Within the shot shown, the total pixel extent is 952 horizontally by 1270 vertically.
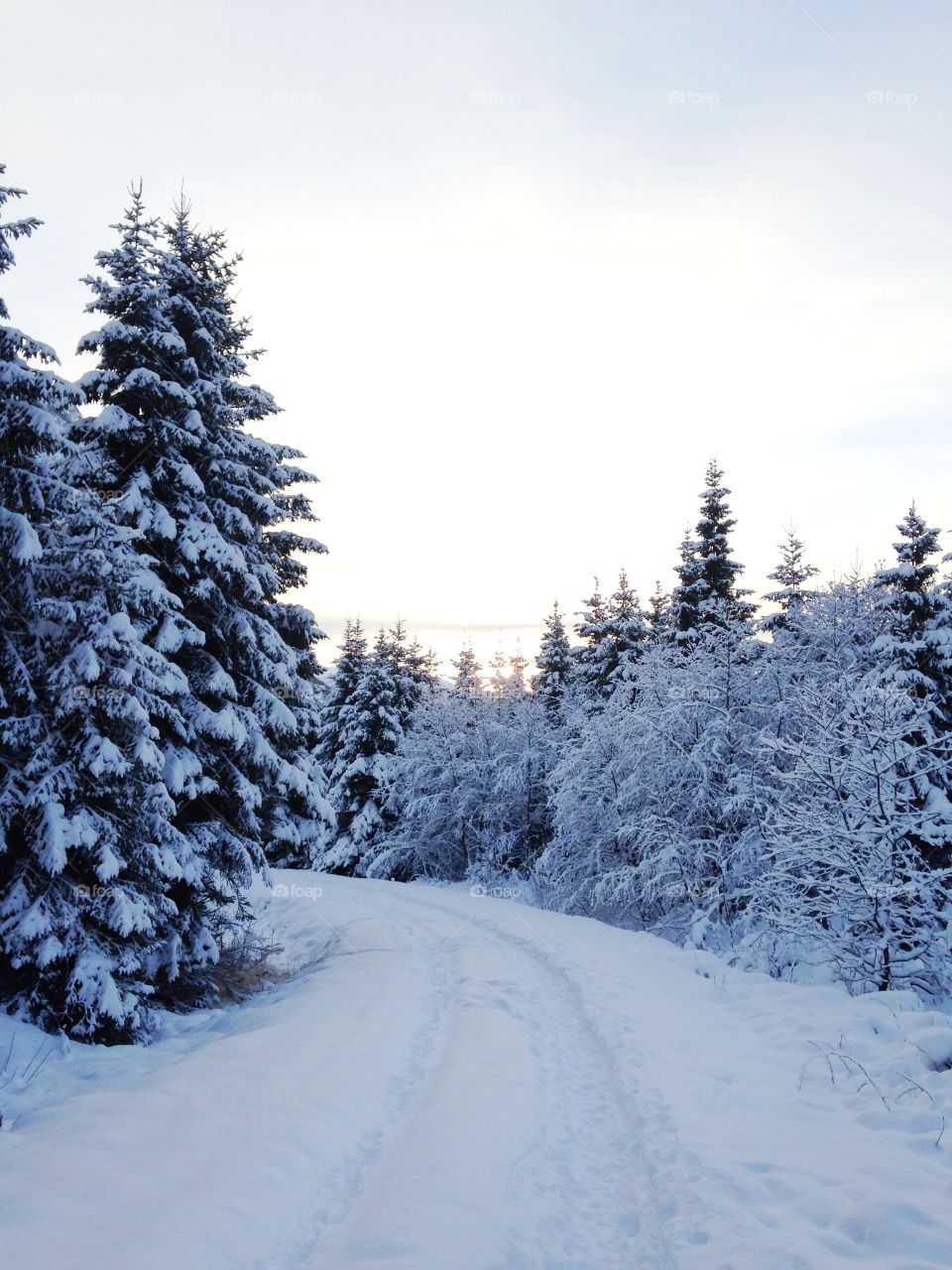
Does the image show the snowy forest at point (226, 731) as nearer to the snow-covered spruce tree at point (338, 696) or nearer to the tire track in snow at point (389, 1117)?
the tire track in snow at point (389, 1117)

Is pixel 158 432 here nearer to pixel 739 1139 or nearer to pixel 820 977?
pixel 739 1139

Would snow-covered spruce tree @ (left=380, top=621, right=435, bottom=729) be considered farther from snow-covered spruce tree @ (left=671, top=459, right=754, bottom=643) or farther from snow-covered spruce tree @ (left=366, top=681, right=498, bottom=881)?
snow-covered spruce tree @ (left=671, top=459, right=754, bottom=643)

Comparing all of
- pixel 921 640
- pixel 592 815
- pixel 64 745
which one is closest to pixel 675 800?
pixel 592 815

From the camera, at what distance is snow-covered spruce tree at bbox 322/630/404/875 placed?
3284 cm

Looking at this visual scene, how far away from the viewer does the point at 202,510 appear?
1211 centimetres

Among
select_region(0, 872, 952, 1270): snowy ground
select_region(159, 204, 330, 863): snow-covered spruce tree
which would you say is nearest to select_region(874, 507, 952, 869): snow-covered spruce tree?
select_region(0, 872, 952, 1270): snowy ground

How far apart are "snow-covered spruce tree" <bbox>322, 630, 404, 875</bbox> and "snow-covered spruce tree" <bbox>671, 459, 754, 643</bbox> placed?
568 inches

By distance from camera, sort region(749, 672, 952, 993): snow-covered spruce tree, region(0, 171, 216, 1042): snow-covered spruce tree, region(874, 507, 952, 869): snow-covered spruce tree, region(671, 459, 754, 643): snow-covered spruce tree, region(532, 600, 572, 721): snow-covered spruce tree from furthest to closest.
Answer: region(532, 600, 572, 721): snow-covered spruce tree
region(671, 459, 754, 643): snow-covered spruce tree
region(874, 507, 952, 869): snow-covered spruce tree
region(749, 672, 952, 993): snow-covered spruce tree
region(0, 171, 216, 1042): snow-covered spruce tree

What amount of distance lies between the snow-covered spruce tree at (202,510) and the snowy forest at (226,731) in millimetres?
53

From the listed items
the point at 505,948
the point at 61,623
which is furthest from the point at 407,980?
the point at 61,623

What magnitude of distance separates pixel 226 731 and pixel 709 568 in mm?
22130

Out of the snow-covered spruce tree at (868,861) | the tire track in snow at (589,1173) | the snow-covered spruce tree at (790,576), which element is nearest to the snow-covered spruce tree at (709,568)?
the snow-covered spruce tree at (790,576)

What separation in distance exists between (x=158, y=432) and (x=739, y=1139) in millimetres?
12162

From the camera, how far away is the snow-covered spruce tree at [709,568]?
92.3ft
